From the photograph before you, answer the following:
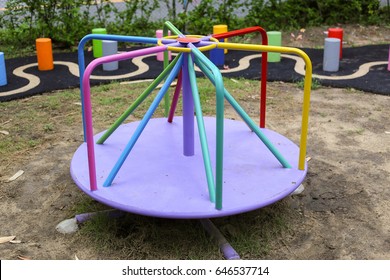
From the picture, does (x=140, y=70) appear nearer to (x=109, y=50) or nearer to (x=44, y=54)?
(x=109, y=50)

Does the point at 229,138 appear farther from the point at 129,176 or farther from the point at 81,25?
the point at 81,25

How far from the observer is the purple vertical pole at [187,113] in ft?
9.38

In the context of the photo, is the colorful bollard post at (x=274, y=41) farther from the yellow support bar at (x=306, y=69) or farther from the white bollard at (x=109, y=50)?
the yellow support bar at (x=306, y=69)

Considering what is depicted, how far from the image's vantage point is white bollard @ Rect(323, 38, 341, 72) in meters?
5.67

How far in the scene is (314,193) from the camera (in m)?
3.18

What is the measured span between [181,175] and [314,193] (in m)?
0.90

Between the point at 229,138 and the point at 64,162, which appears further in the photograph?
the point at 64,162

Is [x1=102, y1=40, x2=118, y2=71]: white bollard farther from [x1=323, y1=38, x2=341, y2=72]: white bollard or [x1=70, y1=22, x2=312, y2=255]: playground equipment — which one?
[x1=70, y1=22, x2=312, y2=255]: playground equipment

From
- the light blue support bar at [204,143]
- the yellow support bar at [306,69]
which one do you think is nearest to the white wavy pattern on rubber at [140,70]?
the yellow support bar at [306,69]

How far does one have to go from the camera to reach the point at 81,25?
23.4 ft

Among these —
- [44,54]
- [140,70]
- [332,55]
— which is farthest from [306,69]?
[44,54]

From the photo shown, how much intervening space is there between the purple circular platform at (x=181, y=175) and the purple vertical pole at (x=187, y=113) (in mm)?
67
